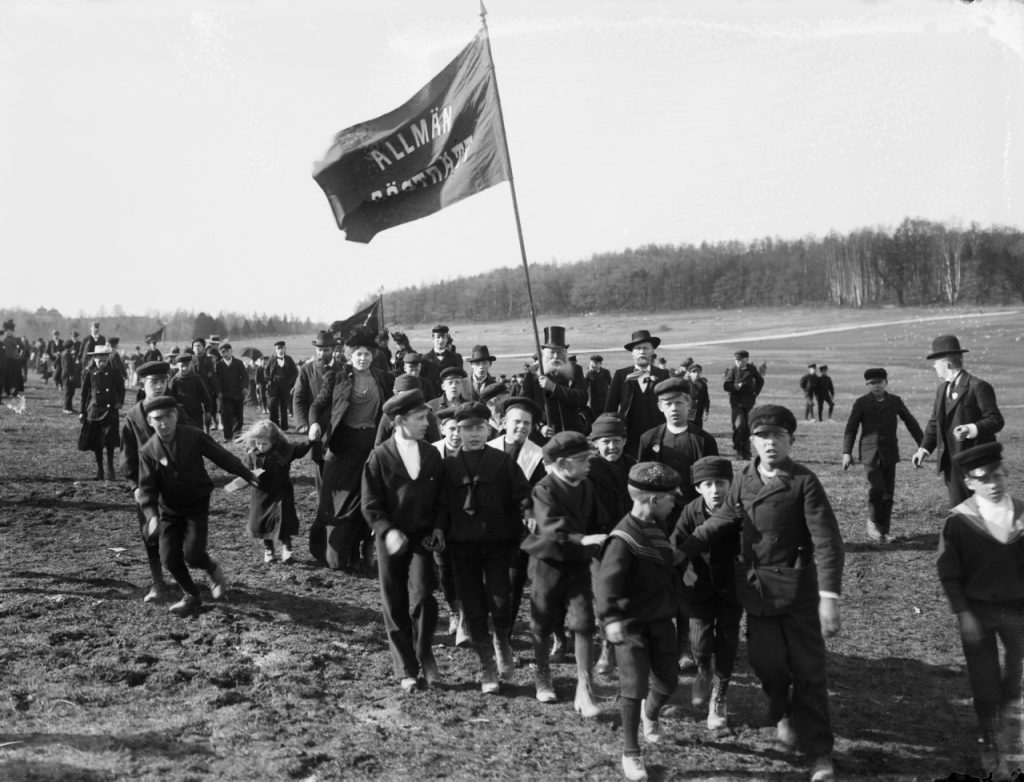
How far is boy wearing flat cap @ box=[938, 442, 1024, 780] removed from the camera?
16.2ft

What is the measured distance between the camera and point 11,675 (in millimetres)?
5895

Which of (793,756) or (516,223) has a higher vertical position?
(516,223)

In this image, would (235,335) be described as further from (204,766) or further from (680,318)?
(204,766)

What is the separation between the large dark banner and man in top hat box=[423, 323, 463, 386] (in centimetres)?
225

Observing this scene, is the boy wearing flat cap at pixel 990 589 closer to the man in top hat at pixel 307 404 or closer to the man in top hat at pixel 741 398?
the man in top hat at pixel 307 404

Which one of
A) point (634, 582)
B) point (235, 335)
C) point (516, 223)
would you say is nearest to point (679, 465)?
point (634, 582)

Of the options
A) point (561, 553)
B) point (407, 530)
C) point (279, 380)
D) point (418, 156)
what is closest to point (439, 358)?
point (418, 156)

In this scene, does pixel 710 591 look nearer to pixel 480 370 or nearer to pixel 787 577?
pixel 787 577

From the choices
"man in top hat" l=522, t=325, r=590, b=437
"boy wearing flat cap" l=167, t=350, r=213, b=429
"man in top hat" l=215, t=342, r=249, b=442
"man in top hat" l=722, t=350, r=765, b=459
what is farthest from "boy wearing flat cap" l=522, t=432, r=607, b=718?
"man in top hat" l=215, t=342, r=249, b=442

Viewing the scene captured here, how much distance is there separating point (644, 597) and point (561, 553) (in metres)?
0.76

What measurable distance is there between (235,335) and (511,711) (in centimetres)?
10837

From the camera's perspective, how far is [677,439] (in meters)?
6.92

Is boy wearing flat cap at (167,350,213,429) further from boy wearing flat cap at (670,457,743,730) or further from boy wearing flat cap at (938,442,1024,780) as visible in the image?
boy wearing flat cap at (938,442,1024,780)

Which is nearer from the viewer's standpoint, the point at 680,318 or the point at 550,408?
the point at 550,408
